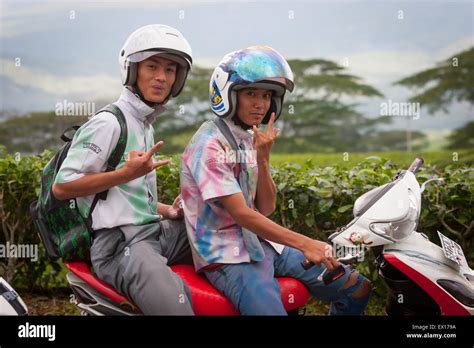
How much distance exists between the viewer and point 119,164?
3.66 metres

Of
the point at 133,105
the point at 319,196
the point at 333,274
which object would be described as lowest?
the point at 333,274

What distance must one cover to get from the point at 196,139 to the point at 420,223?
176cm

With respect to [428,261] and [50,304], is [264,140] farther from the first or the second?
[50,304]

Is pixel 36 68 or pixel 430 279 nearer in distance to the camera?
pixel 430 279

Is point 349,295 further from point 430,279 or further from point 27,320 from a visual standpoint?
point 27,320

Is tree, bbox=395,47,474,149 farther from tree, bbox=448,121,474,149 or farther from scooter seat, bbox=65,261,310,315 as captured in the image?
scooter seat, bbox=65,261,310,315

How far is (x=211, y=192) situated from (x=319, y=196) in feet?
4.62

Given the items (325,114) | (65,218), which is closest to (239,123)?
(65,218)

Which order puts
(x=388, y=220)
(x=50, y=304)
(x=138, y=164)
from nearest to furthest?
(x=138, y=164), (x=388, y=220), (x=50, y=304)

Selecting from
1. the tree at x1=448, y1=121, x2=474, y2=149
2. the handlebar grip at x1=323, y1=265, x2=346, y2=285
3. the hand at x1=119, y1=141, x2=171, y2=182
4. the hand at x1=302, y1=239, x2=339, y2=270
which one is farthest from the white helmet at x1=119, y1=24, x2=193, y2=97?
the tree at x1=448, y1=121, x2=474, y2=149

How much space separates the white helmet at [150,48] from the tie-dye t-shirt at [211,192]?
37 cm

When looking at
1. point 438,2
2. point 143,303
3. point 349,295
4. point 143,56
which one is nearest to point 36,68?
point 143,56

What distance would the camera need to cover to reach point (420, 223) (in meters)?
4.78

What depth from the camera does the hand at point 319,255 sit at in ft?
11.7
